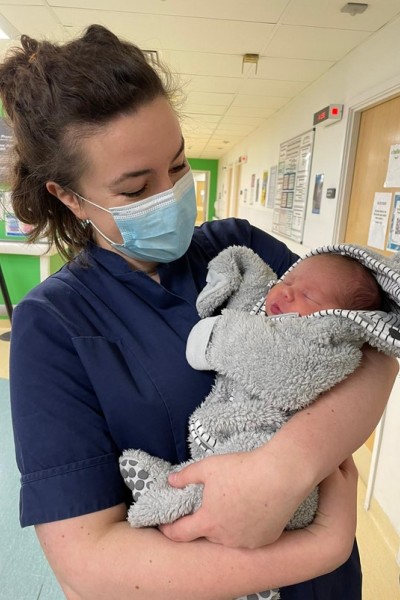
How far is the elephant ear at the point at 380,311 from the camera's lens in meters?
0.73

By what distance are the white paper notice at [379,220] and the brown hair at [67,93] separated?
2.18m

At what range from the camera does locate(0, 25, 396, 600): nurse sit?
0.60 meters

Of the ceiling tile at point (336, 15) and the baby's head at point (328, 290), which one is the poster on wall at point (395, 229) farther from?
the baby's head at point (328, 290)

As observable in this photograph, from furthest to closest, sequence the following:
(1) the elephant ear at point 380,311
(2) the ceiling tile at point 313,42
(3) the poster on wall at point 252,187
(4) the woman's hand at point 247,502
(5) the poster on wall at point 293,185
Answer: (3) the poster on wall at point 252,187 < (5) the poster on wall at point 293,185 < (2) the ceiling tile at point 313,42 < (1) the elephant ear at point 380,311 < (4) the woman's hand at point 247,502

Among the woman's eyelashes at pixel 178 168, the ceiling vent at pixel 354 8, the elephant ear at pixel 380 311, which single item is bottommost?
the elephant ear at pixel 380 311

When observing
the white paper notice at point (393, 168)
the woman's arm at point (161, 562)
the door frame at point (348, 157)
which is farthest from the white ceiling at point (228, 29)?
the woman's arm at point (161, 562)

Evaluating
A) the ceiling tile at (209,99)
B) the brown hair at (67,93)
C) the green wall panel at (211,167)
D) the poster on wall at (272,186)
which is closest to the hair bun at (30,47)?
the brown hair at (67,93)

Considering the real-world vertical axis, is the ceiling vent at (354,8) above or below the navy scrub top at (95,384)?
above

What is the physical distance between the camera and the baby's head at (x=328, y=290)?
2.83ft

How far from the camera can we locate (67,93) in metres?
0.77

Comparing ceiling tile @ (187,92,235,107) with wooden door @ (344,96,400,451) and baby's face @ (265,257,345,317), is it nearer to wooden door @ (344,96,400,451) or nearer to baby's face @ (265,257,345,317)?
wooden door @ (344,96,400,451)

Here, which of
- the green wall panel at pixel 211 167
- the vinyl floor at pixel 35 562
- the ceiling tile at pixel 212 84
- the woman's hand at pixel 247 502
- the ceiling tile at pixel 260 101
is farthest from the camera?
the green wall panel at pixel 211 167

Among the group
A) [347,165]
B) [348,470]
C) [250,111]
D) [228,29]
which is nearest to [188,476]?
[348,470]

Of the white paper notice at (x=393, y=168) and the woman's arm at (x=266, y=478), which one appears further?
the white paper notice at (x=393, y=168)
